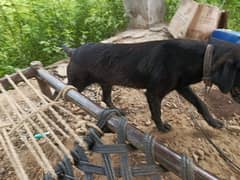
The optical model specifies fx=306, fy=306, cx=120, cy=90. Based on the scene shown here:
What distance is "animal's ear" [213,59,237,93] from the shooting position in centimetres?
205

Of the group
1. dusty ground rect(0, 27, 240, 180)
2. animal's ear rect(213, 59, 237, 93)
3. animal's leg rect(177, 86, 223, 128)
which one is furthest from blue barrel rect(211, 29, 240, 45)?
animal's ear rect(213, 59, 237, 93)

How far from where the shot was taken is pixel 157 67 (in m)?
2.40

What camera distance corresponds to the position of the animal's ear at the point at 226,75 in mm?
2053

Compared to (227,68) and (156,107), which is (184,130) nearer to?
(156,107)

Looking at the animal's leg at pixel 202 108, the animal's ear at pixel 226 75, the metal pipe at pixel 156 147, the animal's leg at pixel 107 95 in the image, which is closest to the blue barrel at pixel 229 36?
the animal's leg at pixel 202 108

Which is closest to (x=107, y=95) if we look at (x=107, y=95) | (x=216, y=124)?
(x=107, y=95)

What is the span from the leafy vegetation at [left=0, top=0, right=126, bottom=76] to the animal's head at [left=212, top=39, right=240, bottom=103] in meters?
2.64

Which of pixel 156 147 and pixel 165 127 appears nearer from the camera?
pixel 156 147

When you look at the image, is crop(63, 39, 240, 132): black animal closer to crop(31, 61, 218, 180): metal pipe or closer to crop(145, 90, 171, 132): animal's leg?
crop(145, 90, 171, 132): animal's leg

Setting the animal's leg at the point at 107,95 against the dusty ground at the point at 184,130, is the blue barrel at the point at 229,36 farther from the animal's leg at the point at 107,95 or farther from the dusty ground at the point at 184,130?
the animal's leg at the point at 107,95

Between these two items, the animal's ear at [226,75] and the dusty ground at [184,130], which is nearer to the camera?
the animal's ear at [226,75]

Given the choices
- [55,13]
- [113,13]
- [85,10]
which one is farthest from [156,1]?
[55,13]

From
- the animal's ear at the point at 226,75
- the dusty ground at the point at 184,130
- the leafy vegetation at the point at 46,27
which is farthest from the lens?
the leafy vegetation at the point at 46,27

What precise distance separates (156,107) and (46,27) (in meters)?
2.60
